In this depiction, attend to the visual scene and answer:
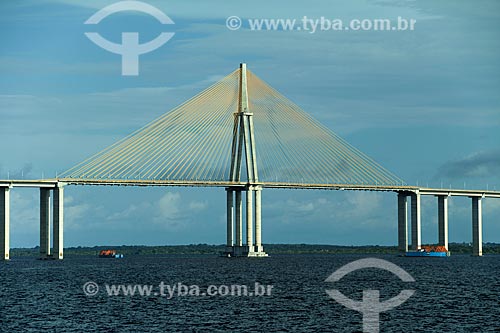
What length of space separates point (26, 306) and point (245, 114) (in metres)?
85.3

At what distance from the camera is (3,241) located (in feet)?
457

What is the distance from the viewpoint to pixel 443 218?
18388 centimetres

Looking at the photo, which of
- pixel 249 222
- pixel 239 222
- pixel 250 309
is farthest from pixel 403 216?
pixel 250 309

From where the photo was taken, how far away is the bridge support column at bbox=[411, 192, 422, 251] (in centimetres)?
17612

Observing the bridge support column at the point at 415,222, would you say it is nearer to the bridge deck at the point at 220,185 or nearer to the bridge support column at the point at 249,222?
the bridge deck at the point at 220,185

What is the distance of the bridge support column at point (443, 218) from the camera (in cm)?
18377

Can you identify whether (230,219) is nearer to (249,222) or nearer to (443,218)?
(249,222)

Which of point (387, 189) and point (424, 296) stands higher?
point (387, 189)

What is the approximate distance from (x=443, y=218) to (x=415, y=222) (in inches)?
258

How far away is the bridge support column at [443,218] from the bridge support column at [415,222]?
4.39m

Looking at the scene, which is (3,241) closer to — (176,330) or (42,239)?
(42,239)

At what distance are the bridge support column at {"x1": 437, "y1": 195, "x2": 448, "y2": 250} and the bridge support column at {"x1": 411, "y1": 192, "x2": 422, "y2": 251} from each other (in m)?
4.39

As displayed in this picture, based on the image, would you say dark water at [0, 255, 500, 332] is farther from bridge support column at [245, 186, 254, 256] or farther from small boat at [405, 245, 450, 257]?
small boat at [405, 245, 450, 257]

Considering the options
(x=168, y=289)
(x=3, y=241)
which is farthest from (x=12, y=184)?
(x=168, y=289)
